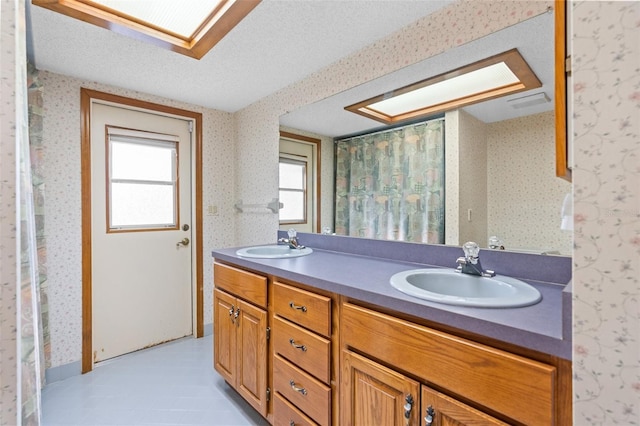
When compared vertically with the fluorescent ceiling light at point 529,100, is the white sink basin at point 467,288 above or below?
below

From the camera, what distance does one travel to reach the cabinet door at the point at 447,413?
0.76m

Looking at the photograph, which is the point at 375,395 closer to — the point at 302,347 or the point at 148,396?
the point at 302,347

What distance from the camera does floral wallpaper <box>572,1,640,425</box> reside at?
0.53m

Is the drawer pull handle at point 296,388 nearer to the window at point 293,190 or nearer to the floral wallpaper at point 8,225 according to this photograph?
the floral wallpaper at point 8,225

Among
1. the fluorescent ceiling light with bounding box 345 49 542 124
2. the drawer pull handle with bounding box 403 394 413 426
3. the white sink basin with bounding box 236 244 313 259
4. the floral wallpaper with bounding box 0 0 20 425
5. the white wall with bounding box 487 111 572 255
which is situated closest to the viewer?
the floral wallpaper with bounding box 0 0 20 425

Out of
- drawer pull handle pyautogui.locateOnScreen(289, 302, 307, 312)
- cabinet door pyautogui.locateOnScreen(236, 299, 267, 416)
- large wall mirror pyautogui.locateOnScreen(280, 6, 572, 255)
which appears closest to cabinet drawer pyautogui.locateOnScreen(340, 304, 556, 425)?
drawer pull handle pyautogui.locateOnScreen(289, 302, 307, 312)

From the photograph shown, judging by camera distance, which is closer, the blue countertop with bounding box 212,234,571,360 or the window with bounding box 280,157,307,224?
the blue countertop with bounding box 212,234,571,360

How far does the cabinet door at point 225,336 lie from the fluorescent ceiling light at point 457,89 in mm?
1444

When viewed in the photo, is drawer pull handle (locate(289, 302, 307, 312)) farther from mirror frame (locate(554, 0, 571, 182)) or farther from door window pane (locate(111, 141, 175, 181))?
door window pane (locate(111, 141, 175, 181))

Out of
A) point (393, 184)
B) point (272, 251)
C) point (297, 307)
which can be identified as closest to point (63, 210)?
point (272, 251)

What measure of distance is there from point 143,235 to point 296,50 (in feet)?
6.35

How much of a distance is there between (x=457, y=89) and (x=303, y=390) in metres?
1.58

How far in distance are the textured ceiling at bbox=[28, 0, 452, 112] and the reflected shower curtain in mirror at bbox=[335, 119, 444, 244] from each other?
55 centimetres

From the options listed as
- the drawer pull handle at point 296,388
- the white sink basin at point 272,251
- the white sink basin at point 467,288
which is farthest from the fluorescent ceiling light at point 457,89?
the drawer pull handle at point 296,388
